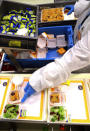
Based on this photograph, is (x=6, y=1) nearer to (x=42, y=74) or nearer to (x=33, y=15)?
(x=33, y=15)

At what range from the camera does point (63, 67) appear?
98 cm

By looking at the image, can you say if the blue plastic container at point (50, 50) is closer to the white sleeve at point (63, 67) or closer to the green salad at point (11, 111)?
the white sleeve at point (63, 67)

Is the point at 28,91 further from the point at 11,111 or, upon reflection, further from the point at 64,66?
the point at 64,66

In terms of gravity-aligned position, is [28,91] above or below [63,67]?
below

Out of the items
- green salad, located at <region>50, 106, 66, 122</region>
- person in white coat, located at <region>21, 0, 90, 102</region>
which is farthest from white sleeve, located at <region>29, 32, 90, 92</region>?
green salad, located at <region>50, 106, 66, 122</region>

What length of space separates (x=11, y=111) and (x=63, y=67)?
573 mm

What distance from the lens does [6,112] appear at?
99 centimetres

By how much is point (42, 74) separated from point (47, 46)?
0.74m

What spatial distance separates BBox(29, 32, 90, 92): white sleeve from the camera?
96 cm

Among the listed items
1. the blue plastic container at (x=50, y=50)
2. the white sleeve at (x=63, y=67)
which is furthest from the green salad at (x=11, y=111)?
the blue plastic container at (x=50, y=50)

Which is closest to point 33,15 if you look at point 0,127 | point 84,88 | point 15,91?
point 15,91

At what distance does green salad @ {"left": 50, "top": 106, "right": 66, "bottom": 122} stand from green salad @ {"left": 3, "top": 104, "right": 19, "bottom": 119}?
293mm

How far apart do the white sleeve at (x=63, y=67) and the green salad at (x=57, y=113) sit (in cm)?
20

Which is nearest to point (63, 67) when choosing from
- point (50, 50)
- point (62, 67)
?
point (62, 67)
